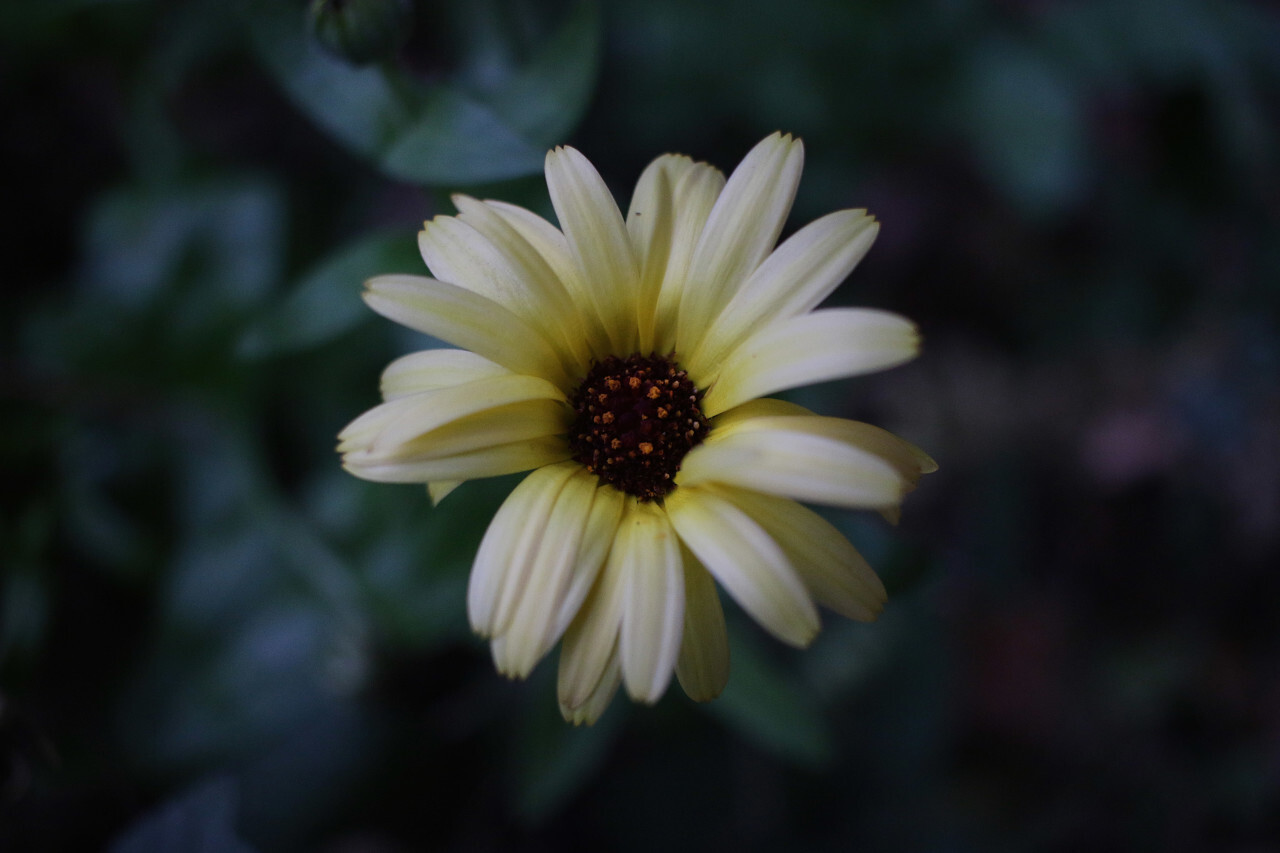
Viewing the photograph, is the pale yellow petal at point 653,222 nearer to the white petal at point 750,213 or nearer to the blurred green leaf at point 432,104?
the white petal at point 750,213

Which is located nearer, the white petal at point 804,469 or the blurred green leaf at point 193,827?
the white petal at point 804,469

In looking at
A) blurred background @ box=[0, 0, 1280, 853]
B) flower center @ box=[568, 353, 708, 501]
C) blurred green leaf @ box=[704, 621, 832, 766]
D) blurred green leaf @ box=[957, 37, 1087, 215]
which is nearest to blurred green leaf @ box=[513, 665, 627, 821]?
blurred background @ box=[0, 0, 1280, 853]

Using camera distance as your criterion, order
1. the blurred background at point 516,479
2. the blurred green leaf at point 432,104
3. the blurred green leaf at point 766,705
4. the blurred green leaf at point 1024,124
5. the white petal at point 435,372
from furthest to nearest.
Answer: the blurred green leaf at point 1024,124 < the blurred background at point 516,479 < the blurred green leaf at point 766,705 < the blurred green leaf at point 432,104 < the white petal at point 435,372

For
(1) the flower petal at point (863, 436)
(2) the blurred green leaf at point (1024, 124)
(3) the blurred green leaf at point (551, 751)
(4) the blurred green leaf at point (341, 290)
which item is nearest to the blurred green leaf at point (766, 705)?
(3) the blurred green leaf at point (551, 751)

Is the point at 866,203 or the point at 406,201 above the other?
the point at 406,201

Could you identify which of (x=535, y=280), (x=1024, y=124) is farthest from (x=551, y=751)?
(x=1024, y=124)

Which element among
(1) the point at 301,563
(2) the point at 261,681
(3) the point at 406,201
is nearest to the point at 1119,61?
(3) the point at 406,201

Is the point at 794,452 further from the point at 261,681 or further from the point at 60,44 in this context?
the point at 60,44

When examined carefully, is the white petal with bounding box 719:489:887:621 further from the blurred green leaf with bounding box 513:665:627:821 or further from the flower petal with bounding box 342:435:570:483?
the blurred green leaf with bounding box 513:665:627:821

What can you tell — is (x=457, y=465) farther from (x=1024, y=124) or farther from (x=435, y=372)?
(x=1024, y=124)
